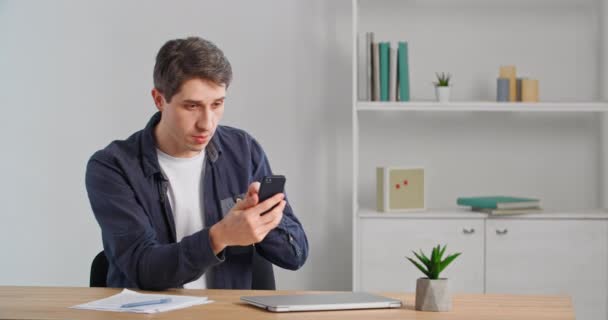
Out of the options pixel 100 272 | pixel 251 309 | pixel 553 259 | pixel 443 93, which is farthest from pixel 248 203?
pixel 553 259

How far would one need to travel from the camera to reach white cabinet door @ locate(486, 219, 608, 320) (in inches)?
158

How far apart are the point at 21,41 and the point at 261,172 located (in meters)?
2.35

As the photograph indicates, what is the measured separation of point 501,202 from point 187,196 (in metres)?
1.85

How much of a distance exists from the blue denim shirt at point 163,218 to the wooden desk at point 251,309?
10cm

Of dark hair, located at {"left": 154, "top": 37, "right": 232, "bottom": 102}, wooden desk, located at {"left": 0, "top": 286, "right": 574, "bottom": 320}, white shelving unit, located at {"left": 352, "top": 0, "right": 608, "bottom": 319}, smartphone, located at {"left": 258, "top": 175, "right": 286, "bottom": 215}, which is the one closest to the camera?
wooden desk, located at {"left": 0, "top": 286, "right": 574, "bottom": 320}

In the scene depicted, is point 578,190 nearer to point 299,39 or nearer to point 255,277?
point 299,39

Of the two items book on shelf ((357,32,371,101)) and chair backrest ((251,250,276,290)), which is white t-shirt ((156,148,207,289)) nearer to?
chair backrest ((251,250,276,290))

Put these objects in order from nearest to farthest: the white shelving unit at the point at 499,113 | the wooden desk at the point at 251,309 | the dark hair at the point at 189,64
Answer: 1. the wooden desk at the point at 251,309
2. the dark hair at the point at 189,64
3. the white shelving unit at the point at 499,113

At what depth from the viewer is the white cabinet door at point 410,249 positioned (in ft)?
13.3

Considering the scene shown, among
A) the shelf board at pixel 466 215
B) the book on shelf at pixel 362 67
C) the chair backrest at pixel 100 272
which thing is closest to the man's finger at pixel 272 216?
the chair backrest at pixel 100 272

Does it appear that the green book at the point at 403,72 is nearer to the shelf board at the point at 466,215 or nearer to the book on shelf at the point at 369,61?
the book on shelf at the point at 369,61

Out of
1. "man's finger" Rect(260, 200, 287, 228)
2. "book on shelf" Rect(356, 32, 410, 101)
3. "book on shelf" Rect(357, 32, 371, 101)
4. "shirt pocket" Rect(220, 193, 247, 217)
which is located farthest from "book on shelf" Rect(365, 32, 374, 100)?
"man's finger" Rect(260, 200, 287, 228)

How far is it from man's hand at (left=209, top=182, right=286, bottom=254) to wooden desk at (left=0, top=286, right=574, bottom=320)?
15 centimetres

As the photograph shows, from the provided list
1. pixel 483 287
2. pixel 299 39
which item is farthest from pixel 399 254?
pixel 299 39
